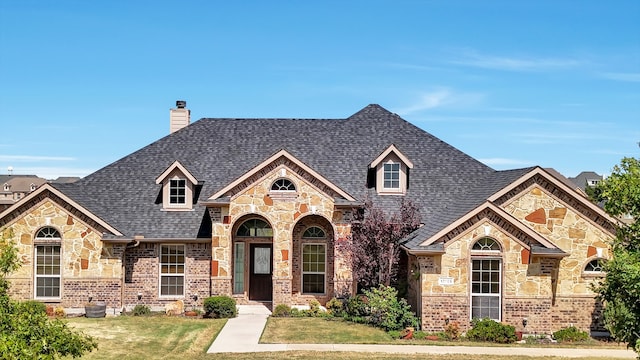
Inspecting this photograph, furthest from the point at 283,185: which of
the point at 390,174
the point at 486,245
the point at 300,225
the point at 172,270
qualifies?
the point at 486,245

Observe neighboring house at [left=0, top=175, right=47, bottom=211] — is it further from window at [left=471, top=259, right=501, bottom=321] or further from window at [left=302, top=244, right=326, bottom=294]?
window at [left=471, top=259, right=501, bottom=321]

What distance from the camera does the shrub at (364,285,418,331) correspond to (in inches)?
1008

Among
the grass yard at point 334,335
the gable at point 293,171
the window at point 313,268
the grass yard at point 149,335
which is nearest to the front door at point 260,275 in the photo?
the window at point 313,268

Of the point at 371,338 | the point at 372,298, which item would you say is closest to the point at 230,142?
the point at 372,298

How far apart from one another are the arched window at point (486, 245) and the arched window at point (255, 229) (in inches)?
380

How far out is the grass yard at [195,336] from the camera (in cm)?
2105

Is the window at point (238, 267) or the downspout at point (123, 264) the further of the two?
the window at point (238, 267)

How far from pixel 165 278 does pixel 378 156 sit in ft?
35.8

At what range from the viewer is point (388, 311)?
2606 cm

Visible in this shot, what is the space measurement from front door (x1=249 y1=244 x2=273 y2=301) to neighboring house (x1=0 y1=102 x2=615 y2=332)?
46 millimetres

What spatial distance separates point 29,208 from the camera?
2886cm

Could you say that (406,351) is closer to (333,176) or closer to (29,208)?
(333,176)

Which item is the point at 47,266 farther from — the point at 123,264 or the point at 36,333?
the point at 36,333

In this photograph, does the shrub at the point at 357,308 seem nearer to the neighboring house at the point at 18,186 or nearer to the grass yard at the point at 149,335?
the grass yard at the point at 149,335
